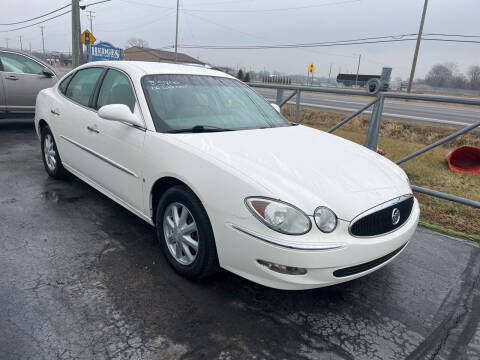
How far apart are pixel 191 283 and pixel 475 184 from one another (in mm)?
4956

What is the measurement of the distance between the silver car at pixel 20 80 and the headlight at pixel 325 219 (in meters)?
7.74

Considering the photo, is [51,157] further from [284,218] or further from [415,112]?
[415,112]

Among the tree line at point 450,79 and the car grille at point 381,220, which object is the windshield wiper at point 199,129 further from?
the tree line at point 450,79

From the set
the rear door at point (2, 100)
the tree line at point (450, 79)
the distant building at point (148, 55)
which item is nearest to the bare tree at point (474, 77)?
the tree line at point (450, 79)

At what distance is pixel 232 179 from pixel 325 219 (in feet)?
2.05

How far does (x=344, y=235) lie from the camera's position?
224cm

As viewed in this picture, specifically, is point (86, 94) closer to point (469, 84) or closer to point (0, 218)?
point (0, 218)

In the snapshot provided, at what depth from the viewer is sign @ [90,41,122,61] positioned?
1584 cm

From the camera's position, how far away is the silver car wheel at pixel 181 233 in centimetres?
268

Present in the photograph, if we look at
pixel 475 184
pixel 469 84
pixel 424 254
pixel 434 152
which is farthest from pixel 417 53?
pixel 469 84

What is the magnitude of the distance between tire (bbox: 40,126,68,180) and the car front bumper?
3.16 meters

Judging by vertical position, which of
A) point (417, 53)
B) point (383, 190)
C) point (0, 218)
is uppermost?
point (417, 53)

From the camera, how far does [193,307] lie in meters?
2.48

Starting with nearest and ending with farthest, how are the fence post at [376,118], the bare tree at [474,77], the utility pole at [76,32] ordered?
the fence post at [376,118] < the utility pole at [76,32] < the bare tree at [474,77]
